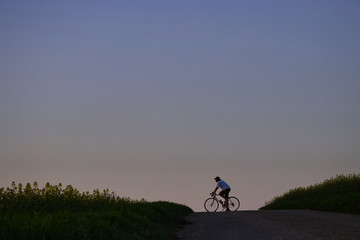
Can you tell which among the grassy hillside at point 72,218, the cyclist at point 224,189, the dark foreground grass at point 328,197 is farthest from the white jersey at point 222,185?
the grassy hillside at point 72,218

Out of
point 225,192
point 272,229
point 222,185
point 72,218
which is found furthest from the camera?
point 225,192

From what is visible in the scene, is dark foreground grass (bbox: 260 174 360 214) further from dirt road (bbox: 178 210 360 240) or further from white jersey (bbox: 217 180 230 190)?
dirt road (bbox: 178 210 360 240)

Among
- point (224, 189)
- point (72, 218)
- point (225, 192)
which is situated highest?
point (224, 189)

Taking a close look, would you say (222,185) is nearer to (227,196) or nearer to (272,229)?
(227,196)

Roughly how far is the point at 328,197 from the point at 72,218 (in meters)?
19.9

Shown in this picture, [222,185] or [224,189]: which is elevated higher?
[222,185]

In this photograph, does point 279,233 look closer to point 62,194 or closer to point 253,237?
point 253,237

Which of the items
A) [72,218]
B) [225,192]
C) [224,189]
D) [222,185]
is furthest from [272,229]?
[225,192]

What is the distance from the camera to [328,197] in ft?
95.2

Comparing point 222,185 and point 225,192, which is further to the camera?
point 225,192

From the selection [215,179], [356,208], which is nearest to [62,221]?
A: [356,208]

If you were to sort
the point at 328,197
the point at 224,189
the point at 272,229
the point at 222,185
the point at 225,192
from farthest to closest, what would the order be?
the point at 225,192 < the point at 224,189 < the point at 222,185 < the point at 328,197 < the point at 272,229

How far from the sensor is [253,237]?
14594 millimetres

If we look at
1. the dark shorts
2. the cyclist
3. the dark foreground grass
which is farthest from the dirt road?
the dark shorts
